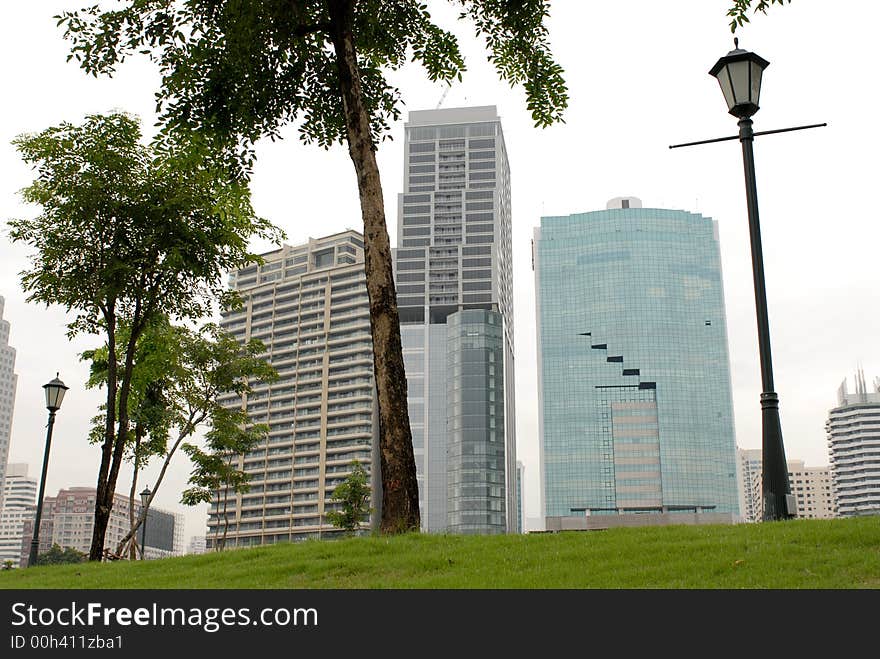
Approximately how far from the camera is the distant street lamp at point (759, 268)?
Answer: 8.92 m

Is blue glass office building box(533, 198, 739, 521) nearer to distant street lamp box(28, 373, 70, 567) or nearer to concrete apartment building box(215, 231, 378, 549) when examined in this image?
concrete apartment building box(215, 231, 378, 549)

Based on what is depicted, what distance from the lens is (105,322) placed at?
74.5 ft

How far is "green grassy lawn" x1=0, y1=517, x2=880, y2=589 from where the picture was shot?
6969mm

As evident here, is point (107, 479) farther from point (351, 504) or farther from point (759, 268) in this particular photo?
point (351, 504)

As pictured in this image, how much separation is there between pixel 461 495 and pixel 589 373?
139 feet

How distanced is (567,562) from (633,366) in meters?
164

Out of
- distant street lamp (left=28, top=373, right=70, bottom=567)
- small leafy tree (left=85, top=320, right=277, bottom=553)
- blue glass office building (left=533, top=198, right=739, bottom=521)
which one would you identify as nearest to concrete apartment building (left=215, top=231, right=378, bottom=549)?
blue glass office building (left=533, top=198, right=739, bottom=521)

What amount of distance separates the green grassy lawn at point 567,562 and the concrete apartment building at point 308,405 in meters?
156

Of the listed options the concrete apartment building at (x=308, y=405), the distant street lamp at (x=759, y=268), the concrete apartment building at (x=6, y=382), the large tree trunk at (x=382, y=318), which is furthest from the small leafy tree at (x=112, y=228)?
the concrete apartment building at (x=6, y=382)

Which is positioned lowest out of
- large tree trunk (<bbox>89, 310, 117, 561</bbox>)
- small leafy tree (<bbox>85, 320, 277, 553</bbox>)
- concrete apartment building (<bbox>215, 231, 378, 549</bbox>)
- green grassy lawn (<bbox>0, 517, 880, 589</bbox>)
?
green grassy lawn (<bbox>0, 517, 880, 589</bbox>)

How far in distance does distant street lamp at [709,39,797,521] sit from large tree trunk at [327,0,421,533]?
4.40m
